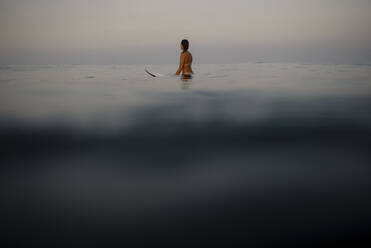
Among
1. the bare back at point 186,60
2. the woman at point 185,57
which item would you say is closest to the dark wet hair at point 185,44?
the woman at point 185,57

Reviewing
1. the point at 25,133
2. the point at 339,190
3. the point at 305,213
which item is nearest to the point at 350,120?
the point at 339,190

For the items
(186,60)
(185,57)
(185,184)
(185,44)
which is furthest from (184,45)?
(185,184)

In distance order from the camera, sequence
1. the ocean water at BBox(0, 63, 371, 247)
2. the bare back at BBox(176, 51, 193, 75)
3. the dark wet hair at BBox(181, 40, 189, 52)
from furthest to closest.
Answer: the bare back at BBox(176, 51, 193, 75) < the dark wet hair at BBox(181, 40, 189, 52) < the ocean water at BBox(0, 63, 371, 247)

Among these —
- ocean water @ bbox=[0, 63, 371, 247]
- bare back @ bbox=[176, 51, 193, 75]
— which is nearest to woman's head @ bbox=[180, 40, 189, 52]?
bare back @ bbox=[176, 51, 193, 75]

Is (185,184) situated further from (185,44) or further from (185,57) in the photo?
(185,57)

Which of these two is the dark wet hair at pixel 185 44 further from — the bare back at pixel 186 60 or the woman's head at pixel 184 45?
the bare back at pixel 186 60

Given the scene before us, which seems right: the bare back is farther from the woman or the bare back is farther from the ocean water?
the ocean water

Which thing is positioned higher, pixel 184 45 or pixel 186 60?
pixel 184 45

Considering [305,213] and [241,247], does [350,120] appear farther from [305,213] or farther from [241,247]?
[241,247]

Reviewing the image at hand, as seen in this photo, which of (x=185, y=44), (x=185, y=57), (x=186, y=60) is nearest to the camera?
(x=185, y=44)

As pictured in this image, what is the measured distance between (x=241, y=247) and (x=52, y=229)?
36.1 inches

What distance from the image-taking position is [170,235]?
1192 mm

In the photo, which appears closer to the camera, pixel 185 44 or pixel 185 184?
pixel 185 184

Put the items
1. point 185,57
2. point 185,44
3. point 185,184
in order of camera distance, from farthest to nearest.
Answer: point 185,57 < point 185,44 < point 185,184
